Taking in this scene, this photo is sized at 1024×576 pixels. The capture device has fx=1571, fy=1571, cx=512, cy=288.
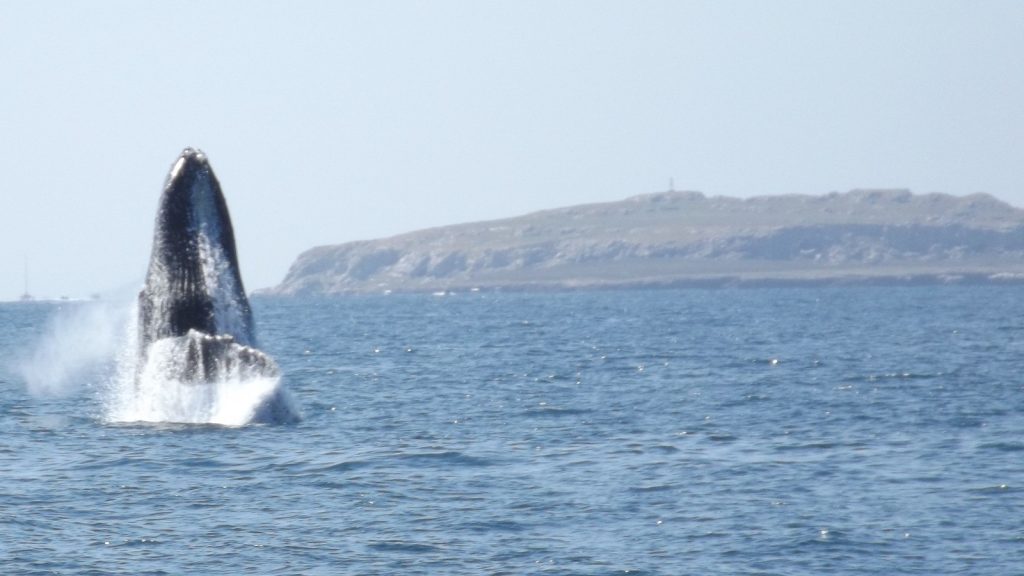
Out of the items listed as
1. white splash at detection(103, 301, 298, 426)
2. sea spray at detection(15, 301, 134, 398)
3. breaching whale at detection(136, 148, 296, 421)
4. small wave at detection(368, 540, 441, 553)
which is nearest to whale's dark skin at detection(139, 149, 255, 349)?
breaching whale at detection(136, 148, 296, 421)

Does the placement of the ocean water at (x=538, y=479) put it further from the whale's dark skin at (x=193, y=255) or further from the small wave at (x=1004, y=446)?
the whale's dark skin at (x=193, y=255)

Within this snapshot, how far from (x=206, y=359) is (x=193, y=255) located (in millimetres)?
1919

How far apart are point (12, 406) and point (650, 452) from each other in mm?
16961

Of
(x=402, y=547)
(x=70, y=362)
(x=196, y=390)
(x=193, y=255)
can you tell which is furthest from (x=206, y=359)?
(x=70, y=362)

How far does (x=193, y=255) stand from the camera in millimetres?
27547

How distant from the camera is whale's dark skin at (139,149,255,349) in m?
27.5

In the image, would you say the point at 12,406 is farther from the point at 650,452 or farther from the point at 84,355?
the point at 84,355

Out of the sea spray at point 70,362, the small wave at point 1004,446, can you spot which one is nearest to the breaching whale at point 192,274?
the sea spray at point 70,362

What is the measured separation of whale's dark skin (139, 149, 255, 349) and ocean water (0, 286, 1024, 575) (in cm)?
210

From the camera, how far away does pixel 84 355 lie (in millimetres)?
68375

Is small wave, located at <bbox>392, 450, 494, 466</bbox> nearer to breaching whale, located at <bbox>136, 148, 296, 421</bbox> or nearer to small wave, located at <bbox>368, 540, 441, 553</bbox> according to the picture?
breaching whale, located at <bbox>136, 148, 296, 421</bbox>

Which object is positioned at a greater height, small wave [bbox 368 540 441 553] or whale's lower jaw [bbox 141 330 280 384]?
whale's lower jaw [bbox 141 330 280 384]

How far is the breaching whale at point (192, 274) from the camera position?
27.5m

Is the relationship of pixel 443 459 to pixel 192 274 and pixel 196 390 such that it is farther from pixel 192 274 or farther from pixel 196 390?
pixel 192 274
